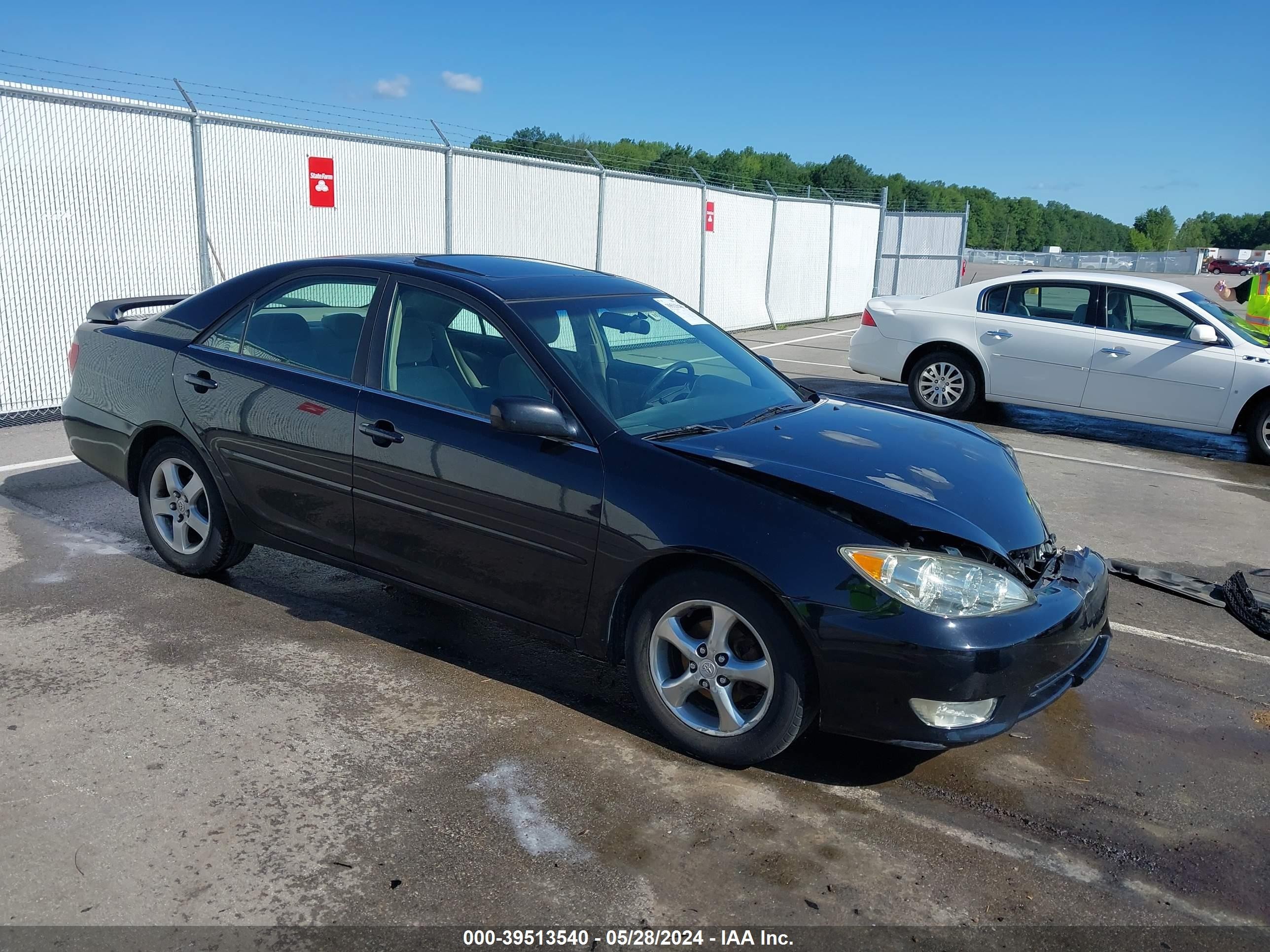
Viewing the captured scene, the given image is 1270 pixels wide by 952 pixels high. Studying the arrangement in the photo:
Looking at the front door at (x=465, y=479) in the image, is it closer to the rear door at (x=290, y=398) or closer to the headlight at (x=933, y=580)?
the rear door at (x=290, y=398)

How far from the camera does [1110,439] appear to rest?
A: 34.7 feet

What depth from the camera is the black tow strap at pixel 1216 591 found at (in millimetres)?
5297

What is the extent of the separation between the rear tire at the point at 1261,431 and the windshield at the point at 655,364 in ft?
21.5

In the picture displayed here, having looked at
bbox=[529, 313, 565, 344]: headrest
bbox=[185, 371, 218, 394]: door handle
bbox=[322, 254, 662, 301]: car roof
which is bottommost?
bbox=[185, 371, 218, 394]: door handle

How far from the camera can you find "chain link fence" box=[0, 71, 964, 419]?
30.4ft

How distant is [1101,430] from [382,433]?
→ 29.8 ft

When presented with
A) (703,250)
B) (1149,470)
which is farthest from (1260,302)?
(703,250)

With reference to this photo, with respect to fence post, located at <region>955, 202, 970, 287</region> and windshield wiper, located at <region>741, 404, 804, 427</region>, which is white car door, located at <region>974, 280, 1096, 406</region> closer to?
windshield wiper, located at <region>741, 404, 804, 427</region>

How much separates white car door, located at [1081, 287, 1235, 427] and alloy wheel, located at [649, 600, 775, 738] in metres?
7.71

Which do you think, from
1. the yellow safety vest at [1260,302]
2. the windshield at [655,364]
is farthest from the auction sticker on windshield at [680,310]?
the yellow safety vest at [1260,302]

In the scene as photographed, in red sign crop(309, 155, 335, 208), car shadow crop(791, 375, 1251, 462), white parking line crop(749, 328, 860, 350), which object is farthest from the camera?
white parking line crop(749, 328, 860, 350)

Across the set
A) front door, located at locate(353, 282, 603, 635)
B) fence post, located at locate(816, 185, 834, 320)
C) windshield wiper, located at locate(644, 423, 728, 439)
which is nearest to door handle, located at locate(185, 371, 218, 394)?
front door, located at locate(353, 282, 603, 635)

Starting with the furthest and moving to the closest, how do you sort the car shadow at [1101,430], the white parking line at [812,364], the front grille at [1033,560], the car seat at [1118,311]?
the white parking line at [812,364] → the car shadow at [1101,430] → the car seat at [1118,311] → the front grille at [1033,560]

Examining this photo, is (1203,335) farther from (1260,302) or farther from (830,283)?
(830,283)
